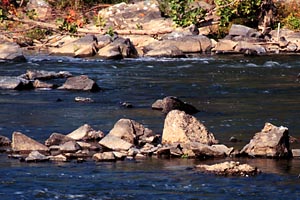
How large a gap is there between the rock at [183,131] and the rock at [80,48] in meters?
18.0

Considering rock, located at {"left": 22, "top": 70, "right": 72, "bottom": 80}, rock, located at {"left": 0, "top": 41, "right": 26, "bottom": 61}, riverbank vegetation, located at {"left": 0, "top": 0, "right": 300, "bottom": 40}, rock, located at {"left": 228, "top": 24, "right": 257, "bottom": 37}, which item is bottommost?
rock, located at {"left": 22, "top": 70, "right": 72, "bottom": 80}

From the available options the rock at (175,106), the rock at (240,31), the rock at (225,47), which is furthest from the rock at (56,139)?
the rock at (240,31)

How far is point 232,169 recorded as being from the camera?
12.7 metres

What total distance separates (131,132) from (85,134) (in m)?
0.92

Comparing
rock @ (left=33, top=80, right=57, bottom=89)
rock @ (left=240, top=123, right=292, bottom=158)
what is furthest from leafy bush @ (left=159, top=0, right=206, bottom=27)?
rock @ (left=240, top=123, right=292, bottom=158)

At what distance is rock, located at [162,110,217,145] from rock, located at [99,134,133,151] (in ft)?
Result: 2.55

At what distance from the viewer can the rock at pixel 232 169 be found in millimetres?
12727

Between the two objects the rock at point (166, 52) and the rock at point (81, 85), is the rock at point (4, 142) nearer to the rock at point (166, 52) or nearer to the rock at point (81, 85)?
the rock at point (81, 85)

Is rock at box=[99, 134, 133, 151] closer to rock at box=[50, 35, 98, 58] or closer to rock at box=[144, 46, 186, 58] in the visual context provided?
rock at box=[144, 46, 186, 58]

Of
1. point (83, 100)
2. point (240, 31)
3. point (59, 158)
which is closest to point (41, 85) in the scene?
point (83, 100)

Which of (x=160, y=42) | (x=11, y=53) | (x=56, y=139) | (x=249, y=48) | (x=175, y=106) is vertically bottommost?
(x=56, y=139)

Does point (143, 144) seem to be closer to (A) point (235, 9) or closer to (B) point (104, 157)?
(B) point (104, 157)

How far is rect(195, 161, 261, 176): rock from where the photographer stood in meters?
12.7

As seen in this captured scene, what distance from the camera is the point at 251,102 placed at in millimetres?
21016
